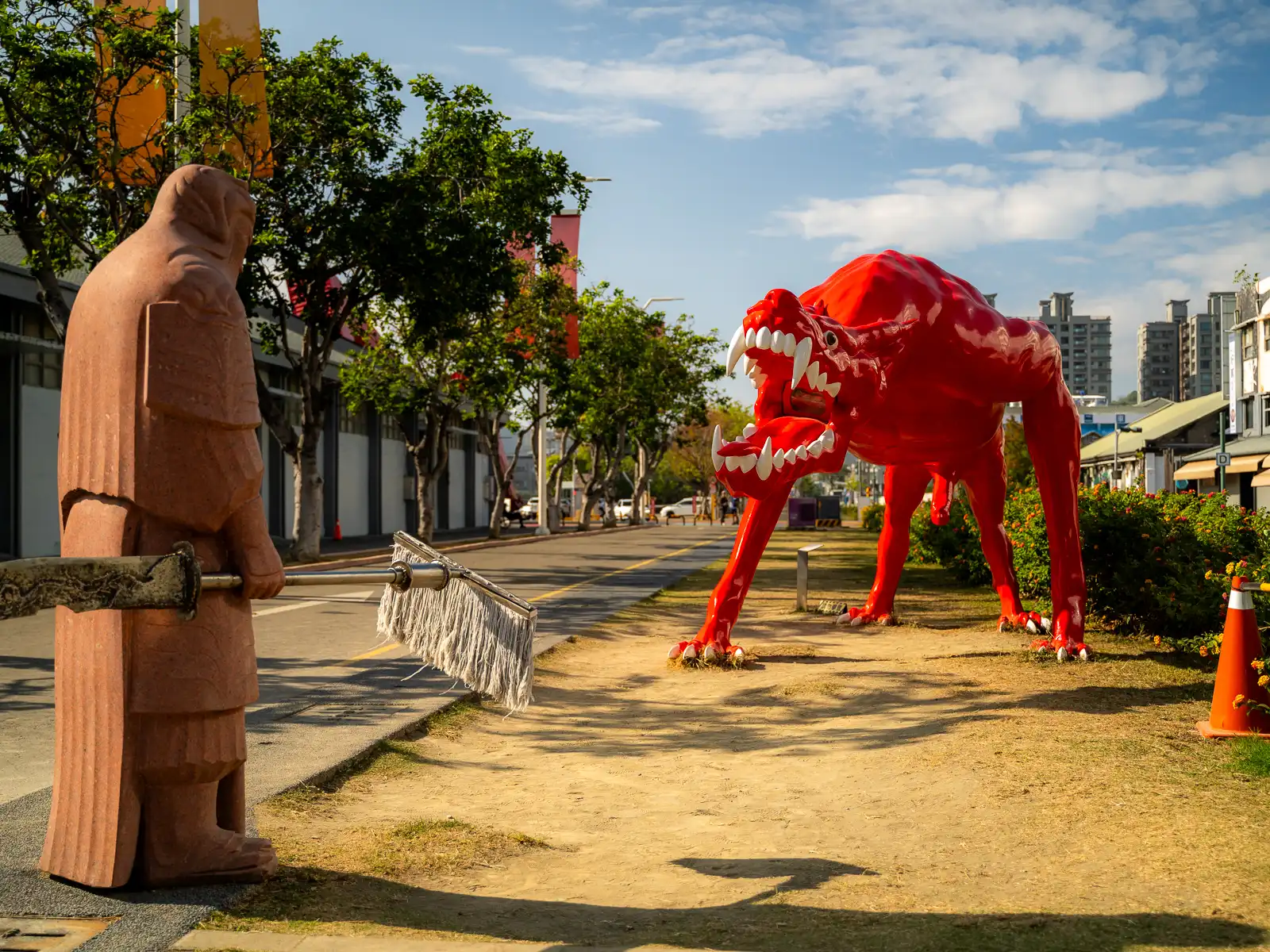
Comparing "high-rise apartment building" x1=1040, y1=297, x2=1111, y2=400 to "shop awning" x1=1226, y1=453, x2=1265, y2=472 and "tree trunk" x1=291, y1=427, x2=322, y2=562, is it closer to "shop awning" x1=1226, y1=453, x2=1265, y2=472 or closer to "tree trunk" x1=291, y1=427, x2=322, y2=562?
"shop awning" x1=1226, y1=453, x2=1265, y2=472

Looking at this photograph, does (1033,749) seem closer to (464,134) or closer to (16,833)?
(16,833)

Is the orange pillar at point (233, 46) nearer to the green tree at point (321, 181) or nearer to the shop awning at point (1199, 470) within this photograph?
the green tree at point (321, 181)

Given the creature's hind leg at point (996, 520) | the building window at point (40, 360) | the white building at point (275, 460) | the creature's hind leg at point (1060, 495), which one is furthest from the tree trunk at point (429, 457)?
the creature's hind leg at point (1060, 495)

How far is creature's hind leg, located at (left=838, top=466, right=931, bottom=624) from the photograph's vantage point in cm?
1185

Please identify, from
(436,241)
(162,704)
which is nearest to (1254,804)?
(162,704)

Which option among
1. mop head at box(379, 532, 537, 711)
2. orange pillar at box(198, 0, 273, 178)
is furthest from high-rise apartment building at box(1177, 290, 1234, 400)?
mop head at box(379, 532, 537, 711)

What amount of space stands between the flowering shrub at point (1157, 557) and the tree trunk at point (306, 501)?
1325 cm

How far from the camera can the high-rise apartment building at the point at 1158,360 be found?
119 metres

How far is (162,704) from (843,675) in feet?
20.9

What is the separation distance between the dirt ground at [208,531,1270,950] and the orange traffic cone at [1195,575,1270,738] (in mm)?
231

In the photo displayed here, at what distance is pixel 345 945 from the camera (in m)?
3.61

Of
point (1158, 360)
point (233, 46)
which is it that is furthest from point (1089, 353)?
point (233, 46)

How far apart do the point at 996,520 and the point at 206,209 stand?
9172 mm

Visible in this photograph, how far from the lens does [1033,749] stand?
6.53 metres
